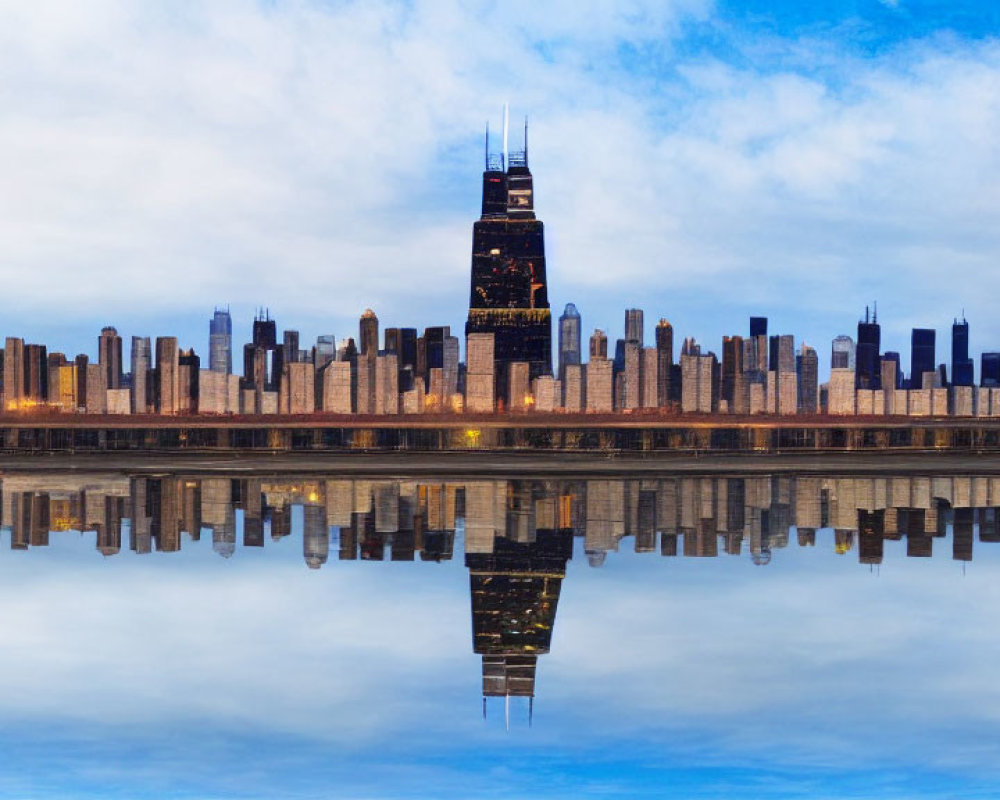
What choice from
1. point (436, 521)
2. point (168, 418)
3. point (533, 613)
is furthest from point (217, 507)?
point (168, 418)

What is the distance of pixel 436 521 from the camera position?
98.1ft

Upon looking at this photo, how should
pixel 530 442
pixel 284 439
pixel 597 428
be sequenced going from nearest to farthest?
pixel 284 439, pixel 530 442, pixel 597 428

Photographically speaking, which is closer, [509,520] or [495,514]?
[509,520]

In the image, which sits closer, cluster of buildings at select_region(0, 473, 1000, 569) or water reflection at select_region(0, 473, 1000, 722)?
water reflection at select_region(0, 473, 1000, 722)

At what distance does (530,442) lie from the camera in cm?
13238

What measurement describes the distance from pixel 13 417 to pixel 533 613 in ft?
554

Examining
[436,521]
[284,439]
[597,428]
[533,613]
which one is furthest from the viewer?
[597,428]

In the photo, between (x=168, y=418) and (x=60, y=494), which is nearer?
(x=60, y=494)

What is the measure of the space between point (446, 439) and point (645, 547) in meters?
92.0

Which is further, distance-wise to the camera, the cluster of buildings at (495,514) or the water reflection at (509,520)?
the cluster of buildings at (495,514)

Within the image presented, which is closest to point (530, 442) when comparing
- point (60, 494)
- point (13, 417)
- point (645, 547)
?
point (13, 417)

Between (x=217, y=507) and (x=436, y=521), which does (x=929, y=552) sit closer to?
(x=436, y=521)

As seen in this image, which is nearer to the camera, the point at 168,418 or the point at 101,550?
the point at 101,550

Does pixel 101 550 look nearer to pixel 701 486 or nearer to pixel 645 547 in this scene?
pixel 645 547
